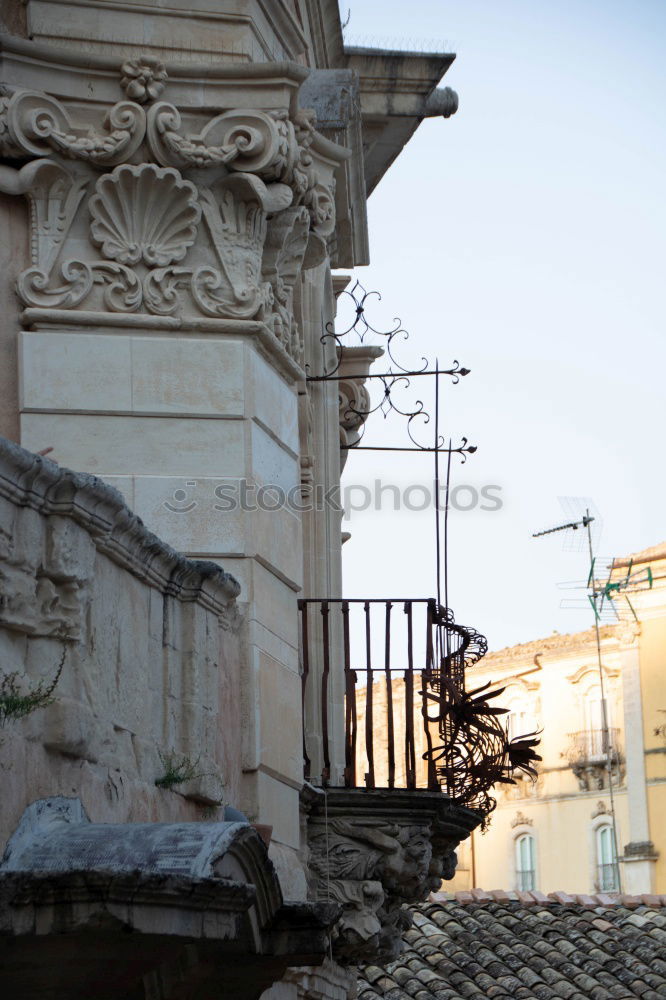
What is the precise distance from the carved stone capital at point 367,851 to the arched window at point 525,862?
121ft

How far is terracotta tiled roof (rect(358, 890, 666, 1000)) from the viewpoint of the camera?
19531mm

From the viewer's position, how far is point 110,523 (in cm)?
747

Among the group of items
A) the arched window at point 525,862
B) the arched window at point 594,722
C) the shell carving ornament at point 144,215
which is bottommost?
the arched window at point 525,862

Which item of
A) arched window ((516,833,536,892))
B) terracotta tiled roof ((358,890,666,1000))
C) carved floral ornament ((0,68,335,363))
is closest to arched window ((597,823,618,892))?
arched window ((516,833,536,892))

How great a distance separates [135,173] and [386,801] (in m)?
4.11

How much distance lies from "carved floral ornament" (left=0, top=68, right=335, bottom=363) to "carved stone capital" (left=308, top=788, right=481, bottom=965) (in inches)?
118

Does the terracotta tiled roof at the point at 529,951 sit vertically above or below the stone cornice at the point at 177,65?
below

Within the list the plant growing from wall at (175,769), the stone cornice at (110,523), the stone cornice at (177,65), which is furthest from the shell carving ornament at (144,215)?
the plant growing from wall at (175,769)

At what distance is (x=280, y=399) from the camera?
35.6 feet

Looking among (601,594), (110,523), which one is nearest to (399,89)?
(110,523)

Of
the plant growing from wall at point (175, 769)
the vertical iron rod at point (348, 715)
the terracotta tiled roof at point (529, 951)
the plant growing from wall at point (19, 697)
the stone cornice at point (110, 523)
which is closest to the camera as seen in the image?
the plant growing from wall at point (19, 697)

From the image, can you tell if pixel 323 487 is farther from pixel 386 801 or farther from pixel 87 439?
pixel 87 439

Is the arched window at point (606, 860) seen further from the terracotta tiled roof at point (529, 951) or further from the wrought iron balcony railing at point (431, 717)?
the wrought iron balcony railing at point (431, 717)

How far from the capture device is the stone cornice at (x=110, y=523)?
6727 millimetres
